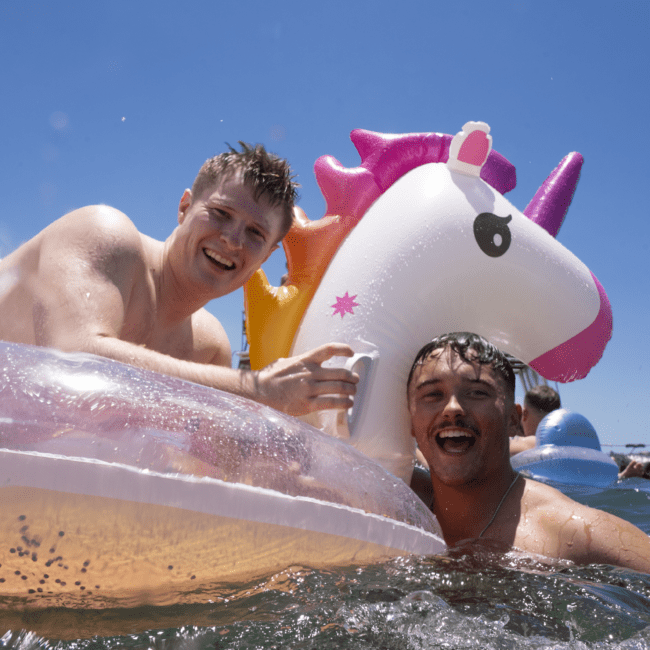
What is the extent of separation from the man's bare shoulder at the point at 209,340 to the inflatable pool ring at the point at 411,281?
0.35 m

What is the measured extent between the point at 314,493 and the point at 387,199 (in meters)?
1.52

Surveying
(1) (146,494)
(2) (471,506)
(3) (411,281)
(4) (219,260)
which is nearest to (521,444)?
(2) (471,506)

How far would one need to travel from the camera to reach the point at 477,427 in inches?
81.3

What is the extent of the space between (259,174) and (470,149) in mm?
910

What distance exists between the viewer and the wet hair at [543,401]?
20.2 feet

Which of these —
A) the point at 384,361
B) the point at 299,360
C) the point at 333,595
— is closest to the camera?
the point at 333,595

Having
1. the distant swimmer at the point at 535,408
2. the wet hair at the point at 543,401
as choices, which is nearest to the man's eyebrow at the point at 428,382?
the distant swimmer at the point at 535,408

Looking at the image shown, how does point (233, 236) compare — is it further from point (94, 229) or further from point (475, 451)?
point (475, 451)

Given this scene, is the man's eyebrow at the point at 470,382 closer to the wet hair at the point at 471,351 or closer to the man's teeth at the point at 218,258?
the wet hair at the point at 471,351

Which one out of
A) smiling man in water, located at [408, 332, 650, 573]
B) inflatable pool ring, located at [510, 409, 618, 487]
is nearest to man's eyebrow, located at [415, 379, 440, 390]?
smiling man in water, located at [408, 332, 650, 573]

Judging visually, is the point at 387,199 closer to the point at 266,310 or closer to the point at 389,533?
the point at 266,310

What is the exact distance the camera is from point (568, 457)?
4.66 m

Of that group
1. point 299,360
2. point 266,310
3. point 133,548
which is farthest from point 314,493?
point 266,310

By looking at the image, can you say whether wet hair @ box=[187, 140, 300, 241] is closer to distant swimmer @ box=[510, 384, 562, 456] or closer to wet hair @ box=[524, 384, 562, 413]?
distant swimmer @ box=[510, 384, 562, 456]
